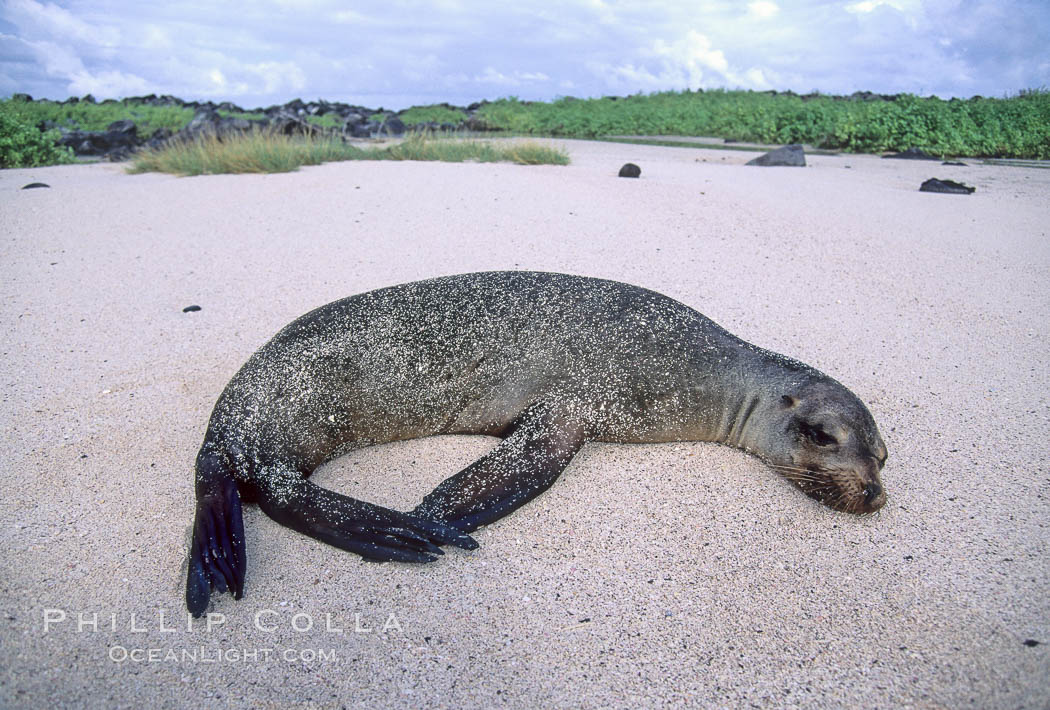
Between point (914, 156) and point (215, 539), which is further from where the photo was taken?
point (914, 156)

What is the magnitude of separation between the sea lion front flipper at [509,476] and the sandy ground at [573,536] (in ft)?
0.37

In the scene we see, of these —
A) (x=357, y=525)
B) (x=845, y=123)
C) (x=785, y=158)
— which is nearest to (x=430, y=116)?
(x=845, y=123)

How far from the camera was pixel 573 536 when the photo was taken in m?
2.62

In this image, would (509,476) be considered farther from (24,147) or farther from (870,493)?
(24,147)

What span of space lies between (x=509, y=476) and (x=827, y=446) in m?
1.37

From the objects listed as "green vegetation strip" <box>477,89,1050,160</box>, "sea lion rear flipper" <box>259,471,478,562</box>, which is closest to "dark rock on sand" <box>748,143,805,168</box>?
"green vegetation strip" <box>477,89,1050,160</box>

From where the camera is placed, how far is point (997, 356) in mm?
4211

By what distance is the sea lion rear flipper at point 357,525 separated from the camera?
245cm

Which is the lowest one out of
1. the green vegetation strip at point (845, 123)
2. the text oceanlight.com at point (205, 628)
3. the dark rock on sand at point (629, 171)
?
the text oceanlight.com at point (205, 628)

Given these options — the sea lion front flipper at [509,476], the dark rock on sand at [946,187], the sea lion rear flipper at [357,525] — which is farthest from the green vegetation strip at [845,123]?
the sea lion rear flipper at [357,525]

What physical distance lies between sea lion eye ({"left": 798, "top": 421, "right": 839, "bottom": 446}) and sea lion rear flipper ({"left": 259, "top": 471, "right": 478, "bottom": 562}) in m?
1.54

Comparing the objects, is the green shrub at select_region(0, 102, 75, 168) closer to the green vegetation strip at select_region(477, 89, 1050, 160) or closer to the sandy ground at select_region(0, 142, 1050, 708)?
the sandy ground at select_region(0, 142, 1050, 708)

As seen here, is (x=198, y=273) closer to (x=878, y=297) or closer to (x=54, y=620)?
(x=54, y=620)

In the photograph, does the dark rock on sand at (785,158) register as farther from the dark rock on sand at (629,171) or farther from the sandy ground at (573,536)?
the sandy ground at (573,536)
